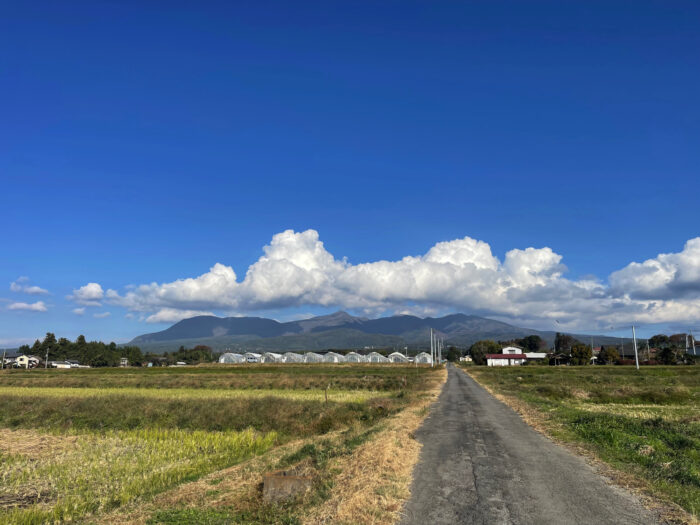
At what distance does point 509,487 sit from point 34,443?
2090 centimetres

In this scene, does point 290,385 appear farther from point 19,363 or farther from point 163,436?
point 19,363

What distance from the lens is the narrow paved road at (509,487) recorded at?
8906 mm

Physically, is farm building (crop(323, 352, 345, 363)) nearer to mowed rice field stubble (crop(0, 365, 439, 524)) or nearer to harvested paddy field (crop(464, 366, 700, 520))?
mowed rice field stubble (crop(0, 365, 439, 524))

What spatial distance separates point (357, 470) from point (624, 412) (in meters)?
23.1

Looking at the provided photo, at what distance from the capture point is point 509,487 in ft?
35.7

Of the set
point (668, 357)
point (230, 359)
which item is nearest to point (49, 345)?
point (230, 359)

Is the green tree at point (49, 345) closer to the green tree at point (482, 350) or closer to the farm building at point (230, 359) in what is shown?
the farm building at point (230, 359)

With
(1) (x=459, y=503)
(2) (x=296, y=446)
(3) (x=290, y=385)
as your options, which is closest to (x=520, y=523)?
(1) (x=459, y=503)

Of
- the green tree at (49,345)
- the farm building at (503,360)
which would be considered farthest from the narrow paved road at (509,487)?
the green tree at (49,345)

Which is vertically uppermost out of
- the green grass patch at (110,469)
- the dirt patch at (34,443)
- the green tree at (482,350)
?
the green grass patch at (110,469)

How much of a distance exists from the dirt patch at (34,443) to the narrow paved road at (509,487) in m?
15.6

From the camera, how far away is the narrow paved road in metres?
8.91

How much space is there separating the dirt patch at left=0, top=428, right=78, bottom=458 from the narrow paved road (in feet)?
51.1

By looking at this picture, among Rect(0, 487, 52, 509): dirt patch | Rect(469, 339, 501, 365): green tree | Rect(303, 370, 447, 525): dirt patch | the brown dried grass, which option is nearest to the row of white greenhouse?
Rect(469, 339, 501, 365): green tree
